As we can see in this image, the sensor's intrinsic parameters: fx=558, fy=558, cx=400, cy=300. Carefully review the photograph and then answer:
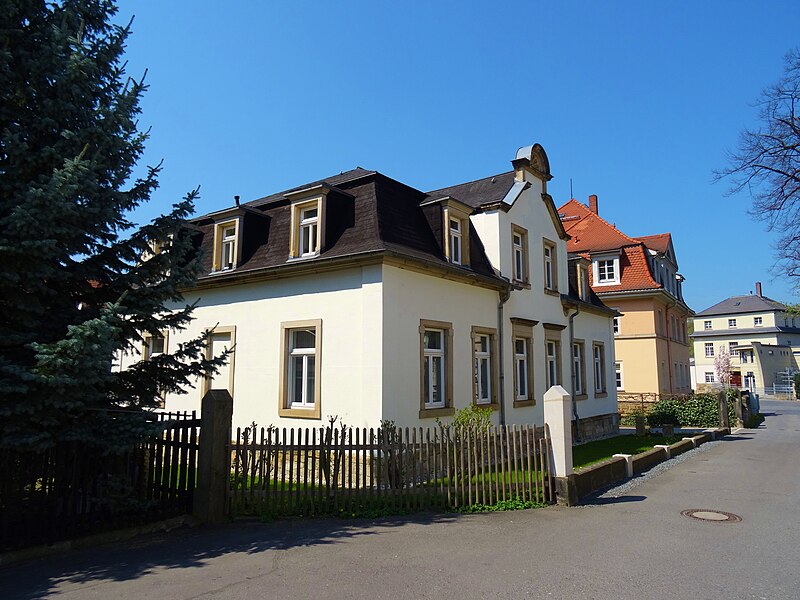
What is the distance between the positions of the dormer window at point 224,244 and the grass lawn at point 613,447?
10.8m

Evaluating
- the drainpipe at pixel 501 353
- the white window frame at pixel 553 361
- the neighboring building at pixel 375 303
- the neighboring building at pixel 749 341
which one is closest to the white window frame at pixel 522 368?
the neighboring building at pixel 375 303

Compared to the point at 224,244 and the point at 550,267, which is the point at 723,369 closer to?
the point at 550,267

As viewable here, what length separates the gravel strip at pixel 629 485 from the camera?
34.2 ft

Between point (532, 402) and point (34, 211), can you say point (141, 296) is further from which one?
point (532, 402)

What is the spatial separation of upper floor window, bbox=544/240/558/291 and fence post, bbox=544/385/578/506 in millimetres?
9507

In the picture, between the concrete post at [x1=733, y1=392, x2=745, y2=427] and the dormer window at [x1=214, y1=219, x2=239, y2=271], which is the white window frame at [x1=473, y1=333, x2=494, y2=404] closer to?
the dormer window at [x1=214, y1=219, x2=239, y2=271]

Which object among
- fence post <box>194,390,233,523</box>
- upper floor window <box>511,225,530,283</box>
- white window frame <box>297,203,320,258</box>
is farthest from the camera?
upper floor window <box>511,225,530,283</box>

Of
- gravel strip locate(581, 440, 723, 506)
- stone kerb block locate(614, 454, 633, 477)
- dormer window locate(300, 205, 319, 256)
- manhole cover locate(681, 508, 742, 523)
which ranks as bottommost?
manhole cover locate(681, 508, 742, 523)

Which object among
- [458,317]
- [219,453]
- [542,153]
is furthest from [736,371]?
[219,453]

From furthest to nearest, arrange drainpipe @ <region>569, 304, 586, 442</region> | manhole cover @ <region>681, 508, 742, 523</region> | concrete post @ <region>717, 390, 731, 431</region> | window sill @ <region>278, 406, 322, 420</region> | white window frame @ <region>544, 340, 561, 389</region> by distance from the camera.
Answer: concrete post @ <region>717, 390, 731, 431</region>, drainpipe @ <region>569, 304, 586, 442</region>, white window frame @ <region>544, 340, 561, 389</region>, window sill @ <region>278, 406, 322, 420</region>, manhole cover @ <region>681, 508, 742, 523</region>

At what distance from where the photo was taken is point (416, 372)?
12562 millimetres

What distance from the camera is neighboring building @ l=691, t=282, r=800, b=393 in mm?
70688

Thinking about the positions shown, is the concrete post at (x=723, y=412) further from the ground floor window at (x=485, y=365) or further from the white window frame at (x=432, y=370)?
the white window frame at (x=432, y=370)

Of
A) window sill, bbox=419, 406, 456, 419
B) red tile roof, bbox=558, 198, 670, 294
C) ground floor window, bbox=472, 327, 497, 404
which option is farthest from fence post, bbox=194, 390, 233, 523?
red tile roof, bbox=558, 198, 670, 294
